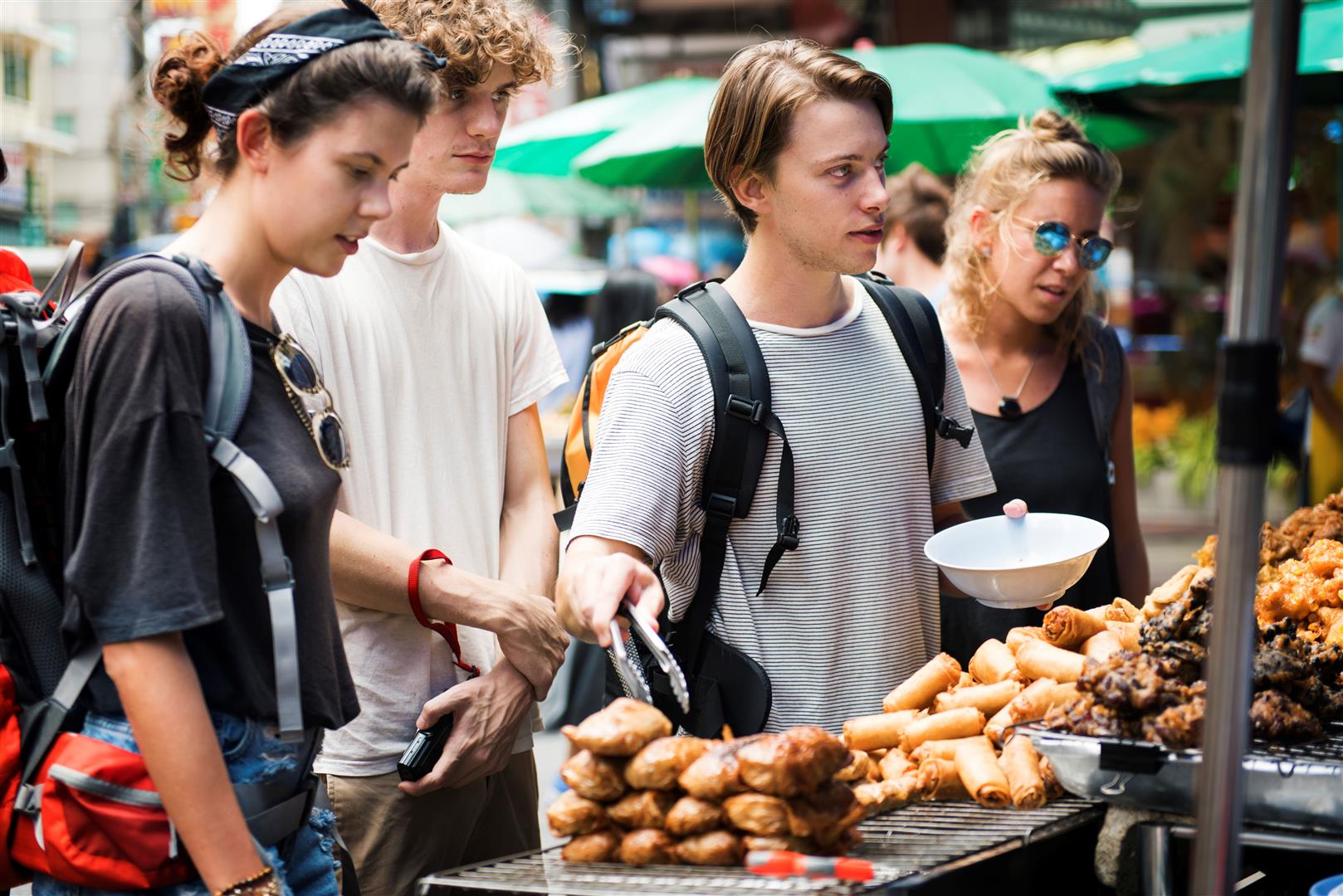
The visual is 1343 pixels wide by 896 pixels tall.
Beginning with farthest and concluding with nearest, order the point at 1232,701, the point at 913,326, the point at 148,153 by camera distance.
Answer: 1. the point at 913,326
2. the point at 148,153
3. the point at 1232,701

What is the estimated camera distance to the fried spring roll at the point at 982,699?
2.68 m

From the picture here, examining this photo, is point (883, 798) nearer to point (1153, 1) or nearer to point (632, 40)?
point (1153, 1)

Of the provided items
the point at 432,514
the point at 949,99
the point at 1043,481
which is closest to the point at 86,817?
the point at 432,514

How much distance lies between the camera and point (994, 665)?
2.84 meters

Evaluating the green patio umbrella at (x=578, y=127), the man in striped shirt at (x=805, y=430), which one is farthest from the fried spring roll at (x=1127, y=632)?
the green patio umbrella at (x=578, y=127)

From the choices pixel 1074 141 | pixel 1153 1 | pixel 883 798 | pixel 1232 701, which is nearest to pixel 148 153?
pixel 883 798

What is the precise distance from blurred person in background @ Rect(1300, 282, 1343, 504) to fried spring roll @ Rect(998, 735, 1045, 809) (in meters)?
6.14

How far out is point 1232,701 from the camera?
5.54 ft

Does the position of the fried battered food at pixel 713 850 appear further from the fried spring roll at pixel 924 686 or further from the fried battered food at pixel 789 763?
the fried spring roll at pixel 924 686

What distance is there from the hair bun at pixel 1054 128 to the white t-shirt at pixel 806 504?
1519mm

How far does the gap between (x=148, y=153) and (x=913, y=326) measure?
1648 mm

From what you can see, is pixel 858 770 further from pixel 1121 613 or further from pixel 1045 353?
pixel 1045 353

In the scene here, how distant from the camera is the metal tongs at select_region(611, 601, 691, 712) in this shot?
6.63ft

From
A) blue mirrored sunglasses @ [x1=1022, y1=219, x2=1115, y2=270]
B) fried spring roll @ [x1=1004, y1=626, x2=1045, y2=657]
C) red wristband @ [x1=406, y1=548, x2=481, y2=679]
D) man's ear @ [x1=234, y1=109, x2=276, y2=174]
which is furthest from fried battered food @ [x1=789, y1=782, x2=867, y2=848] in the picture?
blue mirrored sunglasses @ [x1=1022, y1=219, x2=1115, y2=270]
